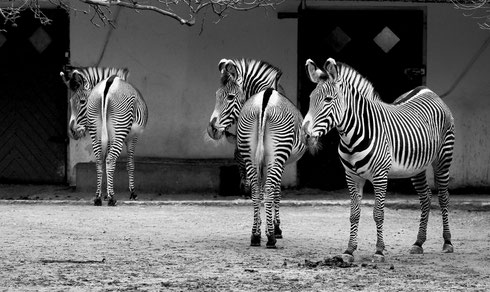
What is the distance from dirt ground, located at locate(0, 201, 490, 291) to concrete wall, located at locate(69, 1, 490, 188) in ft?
7.55

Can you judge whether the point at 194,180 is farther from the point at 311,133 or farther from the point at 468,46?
the point at 311,133

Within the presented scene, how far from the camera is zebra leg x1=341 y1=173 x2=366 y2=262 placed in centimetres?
1175

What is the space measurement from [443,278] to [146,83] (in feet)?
33.0

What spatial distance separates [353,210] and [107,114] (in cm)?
713

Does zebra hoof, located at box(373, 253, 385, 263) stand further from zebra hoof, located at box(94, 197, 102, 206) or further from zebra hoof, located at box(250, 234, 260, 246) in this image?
zebra hoof, located at box(94, 197, 102, 206)

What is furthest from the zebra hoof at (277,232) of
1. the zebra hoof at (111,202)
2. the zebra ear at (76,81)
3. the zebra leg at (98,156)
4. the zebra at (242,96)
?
the zebra ear at (76,81)

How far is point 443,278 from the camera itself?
35.6ft

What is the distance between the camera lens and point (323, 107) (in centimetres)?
1172

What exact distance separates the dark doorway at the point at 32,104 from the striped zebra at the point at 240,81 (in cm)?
671

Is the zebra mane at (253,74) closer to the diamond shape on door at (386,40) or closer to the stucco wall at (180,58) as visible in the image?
the stucco wall at (180,58)

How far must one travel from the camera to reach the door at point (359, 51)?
65.0 feet

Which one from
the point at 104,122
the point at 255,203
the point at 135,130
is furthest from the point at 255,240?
the point at 135,130

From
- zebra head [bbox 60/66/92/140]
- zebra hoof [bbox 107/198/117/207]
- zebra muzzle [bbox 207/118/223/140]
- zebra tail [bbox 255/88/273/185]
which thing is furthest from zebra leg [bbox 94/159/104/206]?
zebra tail [bbox 255/88/273/185]

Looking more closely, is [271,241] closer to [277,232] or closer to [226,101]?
[277,232]
